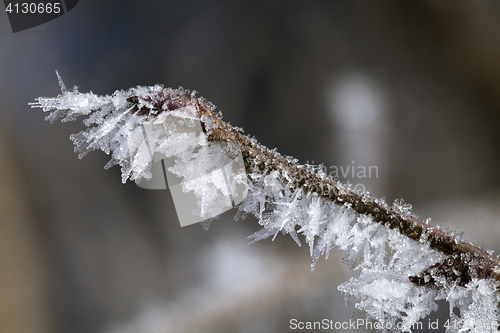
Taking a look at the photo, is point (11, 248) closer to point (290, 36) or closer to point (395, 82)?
point (290, 36)

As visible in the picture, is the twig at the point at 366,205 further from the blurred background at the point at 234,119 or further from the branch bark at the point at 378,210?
the blurred background at the point at 234,119

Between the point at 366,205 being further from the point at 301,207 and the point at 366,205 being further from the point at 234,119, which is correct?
the point at 234,119

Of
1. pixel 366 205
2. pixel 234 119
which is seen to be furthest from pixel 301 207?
pixel 234 119

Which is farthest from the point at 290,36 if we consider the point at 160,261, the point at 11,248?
the point at 11,248

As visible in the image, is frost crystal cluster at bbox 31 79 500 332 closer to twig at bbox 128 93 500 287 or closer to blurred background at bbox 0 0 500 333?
twig at bbox 128 93 500 287

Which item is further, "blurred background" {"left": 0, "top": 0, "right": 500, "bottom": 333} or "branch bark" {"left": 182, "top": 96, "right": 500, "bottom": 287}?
"blurred background" {"left": 0, "top": 0, "right": 500, "bottom": 333}

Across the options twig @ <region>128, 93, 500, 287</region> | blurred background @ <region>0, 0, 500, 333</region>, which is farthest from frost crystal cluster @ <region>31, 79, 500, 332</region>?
blurred background @ <region>0, 0, 500, 333</region>
